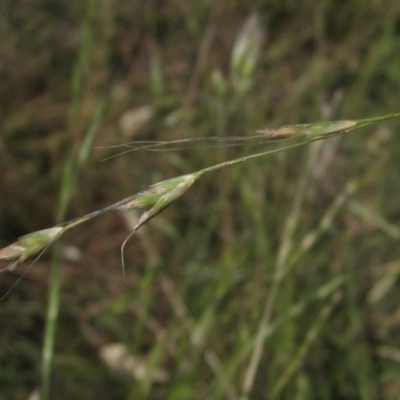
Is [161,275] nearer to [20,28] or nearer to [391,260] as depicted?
[391,260]

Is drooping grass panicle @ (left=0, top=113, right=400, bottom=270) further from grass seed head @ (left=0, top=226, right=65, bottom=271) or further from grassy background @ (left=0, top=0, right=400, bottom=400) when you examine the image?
grassy background @ (left=0, top=0, right=400, bottom=400)

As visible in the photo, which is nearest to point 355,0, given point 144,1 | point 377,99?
point 377,99

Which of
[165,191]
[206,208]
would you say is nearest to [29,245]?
[165,191]

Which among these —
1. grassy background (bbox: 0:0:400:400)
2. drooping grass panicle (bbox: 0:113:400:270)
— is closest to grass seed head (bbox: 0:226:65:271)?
drooping grass panicle (bbox: 0:113:400:270)

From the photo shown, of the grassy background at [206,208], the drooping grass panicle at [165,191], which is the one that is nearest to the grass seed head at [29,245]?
the drooping grass panicle at [165,191]

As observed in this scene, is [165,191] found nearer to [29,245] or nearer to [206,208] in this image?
[29,245]

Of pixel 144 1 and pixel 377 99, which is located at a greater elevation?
pixel 144 1

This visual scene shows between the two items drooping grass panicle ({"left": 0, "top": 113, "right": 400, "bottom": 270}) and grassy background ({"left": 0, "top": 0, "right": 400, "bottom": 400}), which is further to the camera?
grassy background ({"left": 0, "top": 0, "right": 400, "bottom": 400})

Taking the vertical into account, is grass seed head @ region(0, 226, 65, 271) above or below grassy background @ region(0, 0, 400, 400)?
above

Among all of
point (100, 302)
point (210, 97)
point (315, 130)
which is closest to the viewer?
point (315, 130)
